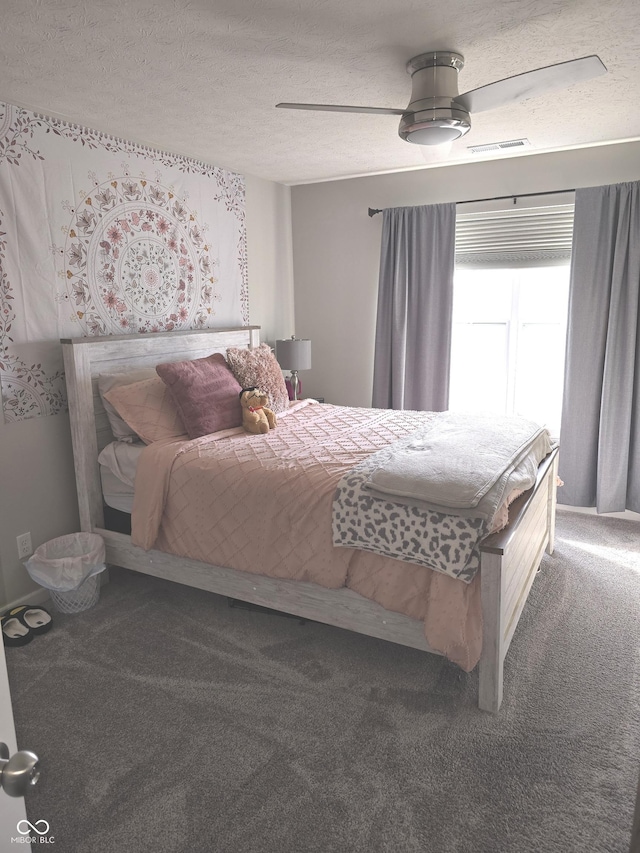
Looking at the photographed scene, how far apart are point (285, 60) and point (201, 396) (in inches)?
62.8

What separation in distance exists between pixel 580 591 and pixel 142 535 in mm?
2197

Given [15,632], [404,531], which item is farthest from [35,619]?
[404,531]

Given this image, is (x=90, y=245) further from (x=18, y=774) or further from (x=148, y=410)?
(x=18, y=774)

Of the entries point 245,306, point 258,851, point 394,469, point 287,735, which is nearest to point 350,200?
point 245,306

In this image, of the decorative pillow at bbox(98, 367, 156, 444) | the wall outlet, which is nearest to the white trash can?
the wall outlet

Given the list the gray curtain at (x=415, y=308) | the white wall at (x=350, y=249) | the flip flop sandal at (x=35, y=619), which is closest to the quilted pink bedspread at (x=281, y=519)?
the flip flop sandal at (x=35, y=619)

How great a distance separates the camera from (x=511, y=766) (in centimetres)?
184

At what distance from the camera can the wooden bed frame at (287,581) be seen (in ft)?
6.78

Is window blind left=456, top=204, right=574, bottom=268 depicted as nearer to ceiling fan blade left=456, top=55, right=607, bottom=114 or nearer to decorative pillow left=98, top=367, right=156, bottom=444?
ceiling fan blade left=456, top=55, right=607, bottom=114

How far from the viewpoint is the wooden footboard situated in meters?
2.01

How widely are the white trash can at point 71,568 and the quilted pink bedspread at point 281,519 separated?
267 millimetres

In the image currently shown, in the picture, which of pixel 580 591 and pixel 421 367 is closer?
pixel 580 591

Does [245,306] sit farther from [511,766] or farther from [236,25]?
A: [511,766]

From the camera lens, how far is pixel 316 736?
1.98m
